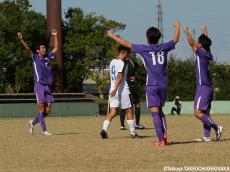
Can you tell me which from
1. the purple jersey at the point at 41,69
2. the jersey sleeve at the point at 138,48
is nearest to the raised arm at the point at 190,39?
the jersey sleeve at the point at 138,48

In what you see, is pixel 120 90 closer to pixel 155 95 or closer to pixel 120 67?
pixel 120 67

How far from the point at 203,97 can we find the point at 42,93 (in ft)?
15.8

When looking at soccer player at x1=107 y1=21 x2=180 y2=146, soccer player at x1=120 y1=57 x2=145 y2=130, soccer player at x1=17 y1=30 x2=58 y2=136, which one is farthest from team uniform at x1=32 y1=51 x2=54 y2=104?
soccer player at x1=107 y1=21 x2=180 y2=146

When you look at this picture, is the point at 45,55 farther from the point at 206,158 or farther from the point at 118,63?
the point at 206,158

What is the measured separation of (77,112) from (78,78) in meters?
29.7

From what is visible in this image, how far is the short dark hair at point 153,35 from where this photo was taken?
39.3 ft

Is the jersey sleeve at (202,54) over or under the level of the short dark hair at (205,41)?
under

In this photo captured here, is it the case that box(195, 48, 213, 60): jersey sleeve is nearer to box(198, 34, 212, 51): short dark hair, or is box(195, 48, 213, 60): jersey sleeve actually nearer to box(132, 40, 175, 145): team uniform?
box(198, 34, 212, 51): short dark hair

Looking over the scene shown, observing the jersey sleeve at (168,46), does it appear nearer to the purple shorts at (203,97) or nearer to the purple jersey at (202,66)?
the purple jersey at (202,66)

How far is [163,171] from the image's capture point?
8125mm

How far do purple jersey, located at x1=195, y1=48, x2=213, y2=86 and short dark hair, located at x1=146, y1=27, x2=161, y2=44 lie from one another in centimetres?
120

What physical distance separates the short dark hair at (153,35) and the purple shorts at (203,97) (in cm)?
159

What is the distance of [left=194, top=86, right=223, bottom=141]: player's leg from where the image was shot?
12977 mm

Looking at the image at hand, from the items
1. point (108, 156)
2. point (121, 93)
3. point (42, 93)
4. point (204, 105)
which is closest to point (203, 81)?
point (204, 105)
